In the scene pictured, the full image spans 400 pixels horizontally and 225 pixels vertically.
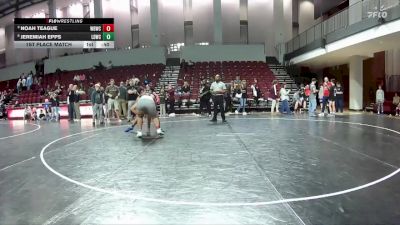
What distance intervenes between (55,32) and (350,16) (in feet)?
45.3

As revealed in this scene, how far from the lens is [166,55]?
1198 inches

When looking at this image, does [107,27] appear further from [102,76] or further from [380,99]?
[380,99]

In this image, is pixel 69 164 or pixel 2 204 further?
pixel 69 164

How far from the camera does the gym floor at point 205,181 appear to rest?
13.5 ft

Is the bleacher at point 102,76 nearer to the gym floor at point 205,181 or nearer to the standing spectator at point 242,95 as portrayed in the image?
the standing spectator at point 242,95

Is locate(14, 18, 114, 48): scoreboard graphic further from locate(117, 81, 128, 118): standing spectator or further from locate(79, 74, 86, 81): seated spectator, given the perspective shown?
locate(79, 74, 86, 81): seated spectator

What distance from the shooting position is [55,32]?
52.3 feet

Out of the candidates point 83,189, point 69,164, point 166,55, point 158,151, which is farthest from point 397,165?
point 166,55

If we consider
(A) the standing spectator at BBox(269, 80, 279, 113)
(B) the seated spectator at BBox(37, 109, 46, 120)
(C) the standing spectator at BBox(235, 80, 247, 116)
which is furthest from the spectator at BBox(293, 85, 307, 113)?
(B) the seated spectator at BBox(37, 109, 46, 120)

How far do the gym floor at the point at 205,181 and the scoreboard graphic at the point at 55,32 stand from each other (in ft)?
24.7

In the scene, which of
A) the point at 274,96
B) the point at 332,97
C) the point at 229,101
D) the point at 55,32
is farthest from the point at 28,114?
the point at 332,97

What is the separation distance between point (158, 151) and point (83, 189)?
121 inches

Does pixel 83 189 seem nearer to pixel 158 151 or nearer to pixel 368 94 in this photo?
pixel 158 151

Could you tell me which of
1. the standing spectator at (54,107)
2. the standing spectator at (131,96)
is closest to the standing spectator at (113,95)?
the standing spectator at (131,96)
